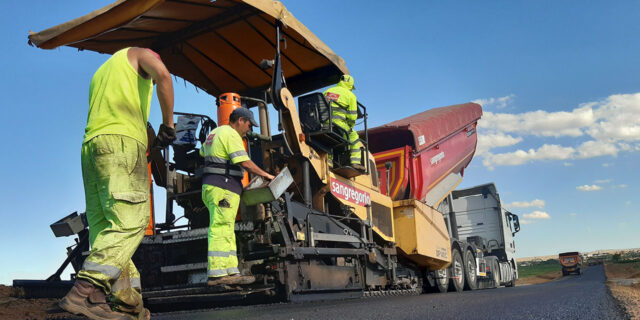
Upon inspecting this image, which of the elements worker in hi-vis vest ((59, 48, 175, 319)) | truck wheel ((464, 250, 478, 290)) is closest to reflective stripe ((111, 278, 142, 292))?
worker in hi-vis vest ((59, 48, 175, 319))

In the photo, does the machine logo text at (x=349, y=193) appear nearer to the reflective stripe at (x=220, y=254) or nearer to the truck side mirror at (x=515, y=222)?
the reflective stripe at (x=220, y=254)

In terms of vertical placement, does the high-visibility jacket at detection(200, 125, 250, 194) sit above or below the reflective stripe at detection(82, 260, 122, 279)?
above

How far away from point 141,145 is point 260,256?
2001mm

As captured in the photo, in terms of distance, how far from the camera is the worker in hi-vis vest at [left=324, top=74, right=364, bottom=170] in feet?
18.4

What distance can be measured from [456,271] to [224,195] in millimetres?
5558

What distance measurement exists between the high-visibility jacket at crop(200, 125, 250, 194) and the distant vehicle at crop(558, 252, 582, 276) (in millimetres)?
29650

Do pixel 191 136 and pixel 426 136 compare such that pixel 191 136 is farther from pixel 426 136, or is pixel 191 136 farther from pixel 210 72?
pixel 426 136

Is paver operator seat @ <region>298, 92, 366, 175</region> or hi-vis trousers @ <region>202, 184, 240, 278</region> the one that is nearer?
hi-vis trousers @ <region>202, 184, 240, 278</region>

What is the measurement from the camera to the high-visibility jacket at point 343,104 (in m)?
5.59

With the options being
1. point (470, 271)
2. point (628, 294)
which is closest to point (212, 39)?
point (628, 294)

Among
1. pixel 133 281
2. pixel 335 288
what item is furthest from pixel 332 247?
pixel 133 281

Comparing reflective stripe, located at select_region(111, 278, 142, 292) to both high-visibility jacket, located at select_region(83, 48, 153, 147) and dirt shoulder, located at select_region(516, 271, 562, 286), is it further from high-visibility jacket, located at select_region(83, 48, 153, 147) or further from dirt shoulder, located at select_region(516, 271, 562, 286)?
dirt shoulder, located at select_region(516, 271, 562, 286)

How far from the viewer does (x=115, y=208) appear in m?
2.42

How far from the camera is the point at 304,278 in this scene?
4.44 m
